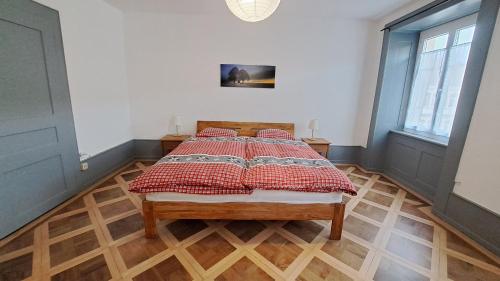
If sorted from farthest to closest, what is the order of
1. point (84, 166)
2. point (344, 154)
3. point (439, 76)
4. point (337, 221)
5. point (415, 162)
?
point (344, 154) < point (415, 162) < point (439, 76) < point (84, 166) < point (337, 221)

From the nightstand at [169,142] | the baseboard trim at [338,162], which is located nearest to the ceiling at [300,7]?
the nightstand at [169,142]

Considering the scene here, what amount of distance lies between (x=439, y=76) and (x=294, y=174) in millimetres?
2774

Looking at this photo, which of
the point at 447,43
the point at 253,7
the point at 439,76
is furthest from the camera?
the point at 439,76

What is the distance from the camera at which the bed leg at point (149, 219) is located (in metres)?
1.79

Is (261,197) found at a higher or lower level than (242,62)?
lower

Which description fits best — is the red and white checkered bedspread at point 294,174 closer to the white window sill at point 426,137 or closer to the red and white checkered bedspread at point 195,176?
the red and white checkered bedspread at point 195,176

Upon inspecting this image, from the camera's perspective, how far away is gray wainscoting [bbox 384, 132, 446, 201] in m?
2.71

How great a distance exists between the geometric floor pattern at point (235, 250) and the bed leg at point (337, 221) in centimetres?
7

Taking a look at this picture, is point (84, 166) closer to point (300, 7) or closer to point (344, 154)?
point (300, 7)

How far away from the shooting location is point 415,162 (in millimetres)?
3016

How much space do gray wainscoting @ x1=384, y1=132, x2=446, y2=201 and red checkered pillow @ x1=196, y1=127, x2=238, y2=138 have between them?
2687 millimetres

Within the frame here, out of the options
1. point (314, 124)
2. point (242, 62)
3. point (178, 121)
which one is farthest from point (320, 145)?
point (178, 121)

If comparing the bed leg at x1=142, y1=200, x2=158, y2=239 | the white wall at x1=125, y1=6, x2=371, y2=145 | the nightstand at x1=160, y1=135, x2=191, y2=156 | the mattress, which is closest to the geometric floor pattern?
the bed leg at x1=142, y1=200, x2=158, y2=239

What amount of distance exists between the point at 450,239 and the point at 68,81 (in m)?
4.47
